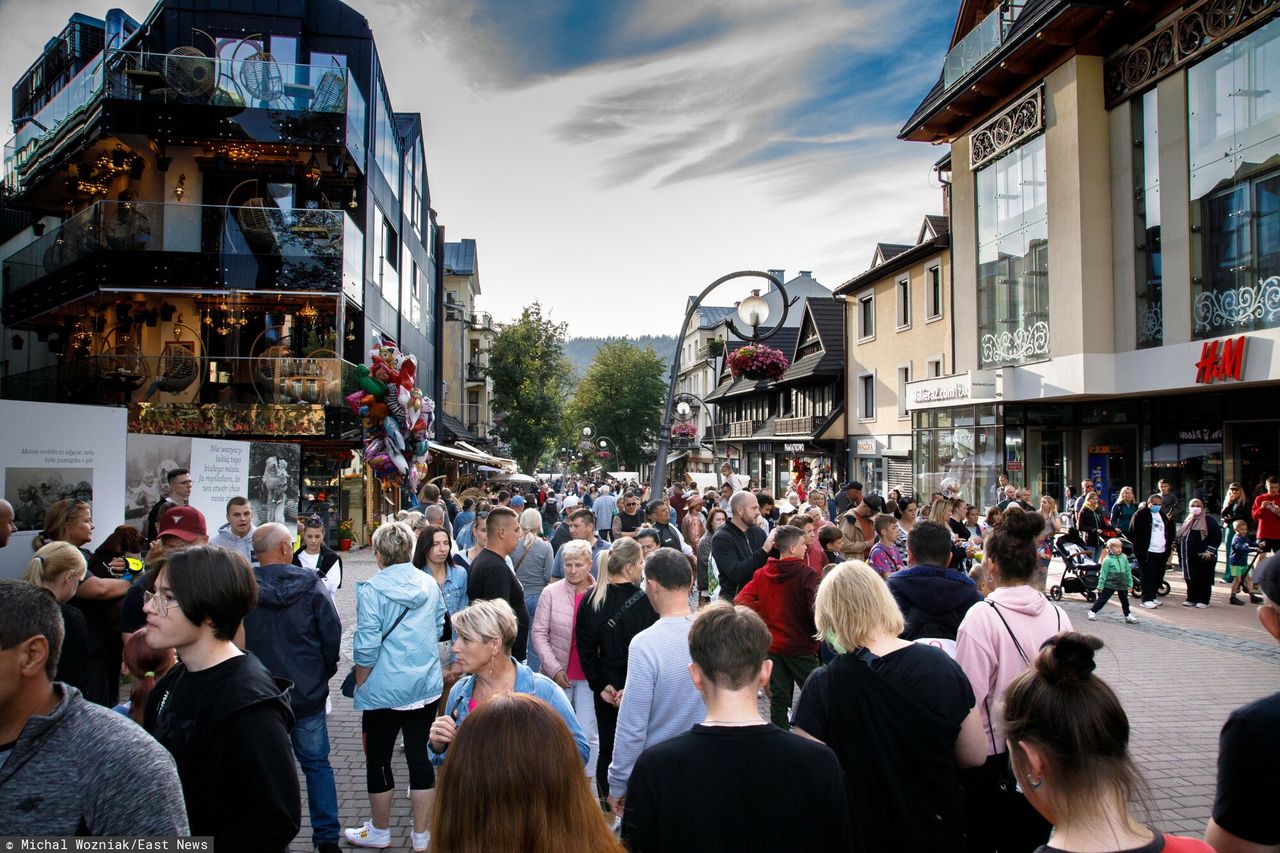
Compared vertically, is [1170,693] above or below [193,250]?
below

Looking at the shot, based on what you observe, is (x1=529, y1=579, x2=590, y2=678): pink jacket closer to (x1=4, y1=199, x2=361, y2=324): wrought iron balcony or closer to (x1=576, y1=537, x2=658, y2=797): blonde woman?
(x1=576, y1=537, x2=658, y2=797): blonde woman

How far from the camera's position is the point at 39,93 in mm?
24594

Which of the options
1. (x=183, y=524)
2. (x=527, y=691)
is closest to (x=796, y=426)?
(x=183, y=524)

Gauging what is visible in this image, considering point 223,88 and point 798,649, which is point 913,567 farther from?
point 223,88

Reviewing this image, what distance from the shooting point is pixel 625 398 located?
63969 mm

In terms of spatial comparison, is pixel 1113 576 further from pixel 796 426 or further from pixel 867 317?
pixel 796 426

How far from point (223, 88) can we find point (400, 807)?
774 inches

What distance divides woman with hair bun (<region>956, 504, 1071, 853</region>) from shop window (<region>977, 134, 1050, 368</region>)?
59.5 ft

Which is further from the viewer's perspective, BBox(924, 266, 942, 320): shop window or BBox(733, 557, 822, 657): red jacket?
BBox(924, 266, 942, 320): shop window

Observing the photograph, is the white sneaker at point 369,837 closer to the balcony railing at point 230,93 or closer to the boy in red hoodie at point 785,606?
the boy in red hoodie at point 785,606

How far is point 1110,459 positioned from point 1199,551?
7925 millimetres

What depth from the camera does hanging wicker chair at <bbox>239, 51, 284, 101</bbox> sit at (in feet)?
63.0

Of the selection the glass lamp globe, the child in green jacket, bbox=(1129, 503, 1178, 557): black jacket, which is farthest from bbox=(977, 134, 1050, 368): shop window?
the glass lamp globe

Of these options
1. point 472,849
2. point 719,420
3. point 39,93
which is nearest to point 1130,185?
point 472,849
